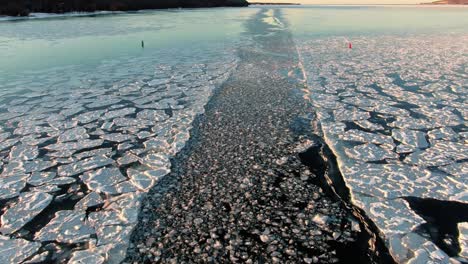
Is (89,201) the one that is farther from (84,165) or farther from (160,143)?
(160,143)

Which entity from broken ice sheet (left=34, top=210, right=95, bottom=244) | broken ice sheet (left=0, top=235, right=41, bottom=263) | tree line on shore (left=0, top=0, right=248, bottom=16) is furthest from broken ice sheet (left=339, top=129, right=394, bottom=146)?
tree line on shore (left=0, top=0, right=248, bottom=16)

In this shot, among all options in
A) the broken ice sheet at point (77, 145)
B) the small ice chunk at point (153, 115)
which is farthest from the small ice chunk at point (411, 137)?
the broken ice sheet at point (77, 145)

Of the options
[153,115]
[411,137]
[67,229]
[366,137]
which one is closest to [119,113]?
[153,115]

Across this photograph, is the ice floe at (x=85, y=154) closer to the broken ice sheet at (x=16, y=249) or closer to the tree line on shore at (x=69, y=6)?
the broken ice sheet at (x=16, y=249)

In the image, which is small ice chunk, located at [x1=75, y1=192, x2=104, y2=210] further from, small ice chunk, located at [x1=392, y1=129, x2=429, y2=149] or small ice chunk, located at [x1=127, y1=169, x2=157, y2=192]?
small ice chunk, located at [x1=392, y1=129, x2=429, y2=149]

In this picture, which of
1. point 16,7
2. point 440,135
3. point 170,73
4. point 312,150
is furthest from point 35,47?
point 16,7

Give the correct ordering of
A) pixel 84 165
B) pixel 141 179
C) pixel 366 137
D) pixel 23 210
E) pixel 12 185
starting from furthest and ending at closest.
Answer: pixel 366 137
pixel 84 165
pixel 141 179
pixel 12 185
pixel 23 210
